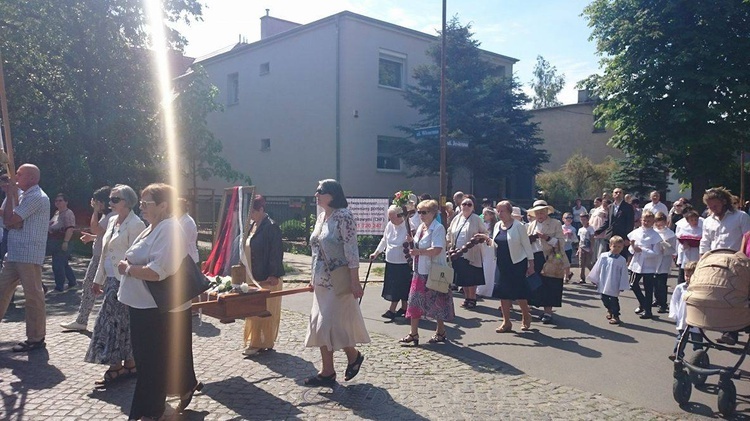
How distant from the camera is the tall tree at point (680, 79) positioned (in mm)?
20531

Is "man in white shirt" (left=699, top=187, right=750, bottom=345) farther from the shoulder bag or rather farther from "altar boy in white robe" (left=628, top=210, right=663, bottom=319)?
the shoulder bag

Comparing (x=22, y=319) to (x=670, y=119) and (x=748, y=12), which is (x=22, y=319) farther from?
(x=748, y=12)

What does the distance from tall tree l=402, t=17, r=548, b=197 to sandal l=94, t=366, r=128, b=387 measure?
1872 centimetres

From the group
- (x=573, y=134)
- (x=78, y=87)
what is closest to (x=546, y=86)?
(x=573, y=134)

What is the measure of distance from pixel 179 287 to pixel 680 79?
67.6 feet

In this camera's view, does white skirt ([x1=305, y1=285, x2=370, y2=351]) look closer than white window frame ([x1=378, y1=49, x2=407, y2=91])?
Yes

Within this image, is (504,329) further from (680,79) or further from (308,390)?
(680,79)

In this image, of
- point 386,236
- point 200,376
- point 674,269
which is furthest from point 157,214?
point 674,269

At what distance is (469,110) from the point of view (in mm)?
23844

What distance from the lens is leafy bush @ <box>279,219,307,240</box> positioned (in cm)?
2052

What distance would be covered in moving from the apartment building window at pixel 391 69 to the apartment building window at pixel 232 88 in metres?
7.97

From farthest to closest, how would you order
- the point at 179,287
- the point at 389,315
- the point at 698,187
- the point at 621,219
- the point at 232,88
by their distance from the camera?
the point at 232,88 → the point at 698,187 → the point at 621,219 → the point at 389,315 → the point at 179,287

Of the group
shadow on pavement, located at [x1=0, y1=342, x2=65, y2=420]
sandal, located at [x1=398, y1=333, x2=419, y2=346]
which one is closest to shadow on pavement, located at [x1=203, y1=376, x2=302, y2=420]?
shadow on pavement, located at [x1=0, y1=342, x2=65, y2=420]

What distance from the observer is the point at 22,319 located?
9.10 m
